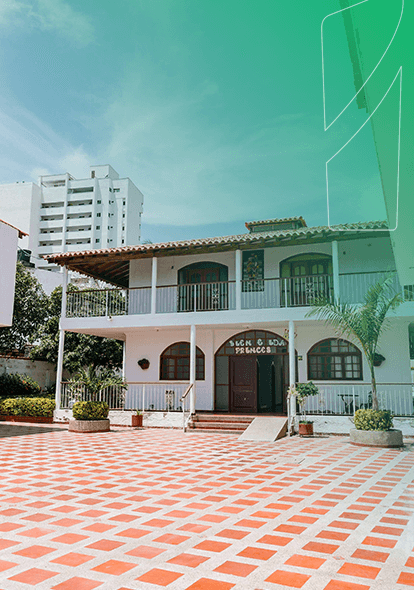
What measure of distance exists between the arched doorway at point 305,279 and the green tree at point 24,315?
10.5 meters

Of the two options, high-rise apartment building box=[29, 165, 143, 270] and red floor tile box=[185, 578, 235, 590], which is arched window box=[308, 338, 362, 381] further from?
high-rise apartment building box=[29, 165, 143, 270]

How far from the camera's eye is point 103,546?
156 inches

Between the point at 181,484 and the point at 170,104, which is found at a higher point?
the point at 170,104

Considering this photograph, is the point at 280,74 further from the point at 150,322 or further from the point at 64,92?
the point at 150,322

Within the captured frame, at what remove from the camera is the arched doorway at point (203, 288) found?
15352 millimetres

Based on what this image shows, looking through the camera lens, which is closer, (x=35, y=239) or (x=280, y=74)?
(x=280, y=74)

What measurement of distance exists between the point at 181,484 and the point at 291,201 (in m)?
3.90

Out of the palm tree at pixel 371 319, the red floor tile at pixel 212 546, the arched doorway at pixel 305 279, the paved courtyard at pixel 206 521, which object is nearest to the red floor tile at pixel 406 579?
the paved courtyard at pixel 206 521

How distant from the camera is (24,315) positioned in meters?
19.6

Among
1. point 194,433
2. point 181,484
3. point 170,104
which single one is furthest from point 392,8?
point 194,433

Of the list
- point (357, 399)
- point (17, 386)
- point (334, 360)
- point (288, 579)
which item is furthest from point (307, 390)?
point (17, 386)

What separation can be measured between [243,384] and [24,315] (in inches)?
379

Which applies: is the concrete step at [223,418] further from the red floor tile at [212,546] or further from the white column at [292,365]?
the red floor tile at [212,546]
